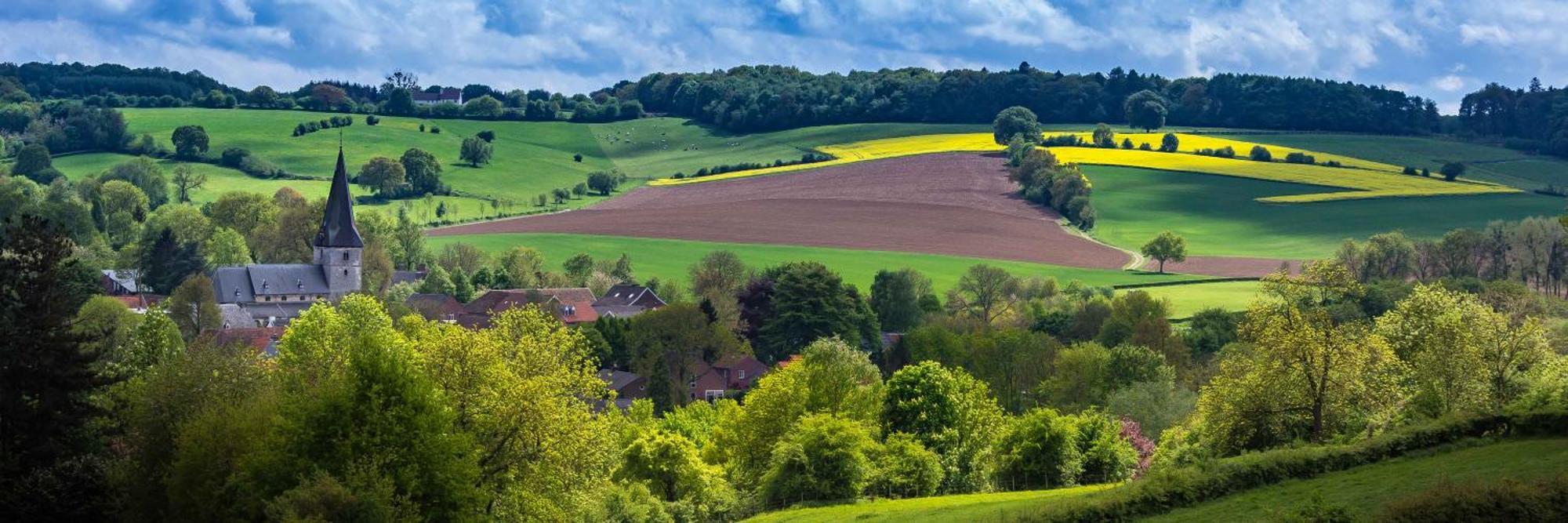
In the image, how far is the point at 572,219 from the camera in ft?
544

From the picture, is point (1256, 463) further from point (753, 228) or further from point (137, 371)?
point (753, 228)

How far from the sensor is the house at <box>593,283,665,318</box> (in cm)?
13238

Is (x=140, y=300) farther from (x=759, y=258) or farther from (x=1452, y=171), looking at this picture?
(x=1452, y=171)

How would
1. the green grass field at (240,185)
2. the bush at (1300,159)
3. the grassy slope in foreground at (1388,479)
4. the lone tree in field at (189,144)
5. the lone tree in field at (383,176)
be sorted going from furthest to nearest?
1. the lone tree in field at (189,144)
2. the lone tree in field at (383,176)
3. the bush at (1300,159)
4. the green grass field at (240,185)
5. the grassy slope in foreground at (1388,479)

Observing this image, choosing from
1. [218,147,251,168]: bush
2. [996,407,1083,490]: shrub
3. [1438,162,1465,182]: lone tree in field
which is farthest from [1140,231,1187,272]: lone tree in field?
[218,147,251,168]: bush

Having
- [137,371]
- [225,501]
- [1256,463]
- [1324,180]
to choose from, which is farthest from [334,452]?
[1324,180]

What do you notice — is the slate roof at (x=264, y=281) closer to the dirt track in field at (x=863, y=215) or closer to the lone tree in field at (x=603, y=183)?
the dirt track in field at (x=863, y=215)

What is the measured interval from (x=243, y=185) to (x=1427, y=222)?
119m

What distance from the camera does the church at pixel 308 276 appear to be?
126312mm

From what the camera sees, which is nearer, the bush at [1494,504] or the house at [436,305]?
the bush at [1494,504]

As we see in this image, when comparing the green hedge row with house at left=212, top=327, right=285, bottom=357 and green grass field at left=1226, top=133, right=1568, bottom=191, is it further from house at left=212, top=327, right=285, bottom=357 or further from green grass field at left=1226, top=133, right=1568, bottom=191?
green grass field at left=1226, top=133, right=1568, bottom=191

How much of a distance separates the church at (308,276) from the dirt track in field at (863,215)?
3224 cm

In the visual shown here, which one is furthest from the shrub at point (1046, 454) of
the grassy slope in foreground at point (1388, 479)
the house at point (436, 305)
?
the house at point (436, 305)

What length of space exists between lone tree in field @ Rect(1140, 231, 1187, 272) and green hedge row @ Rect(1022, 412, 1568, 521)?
10246cm
